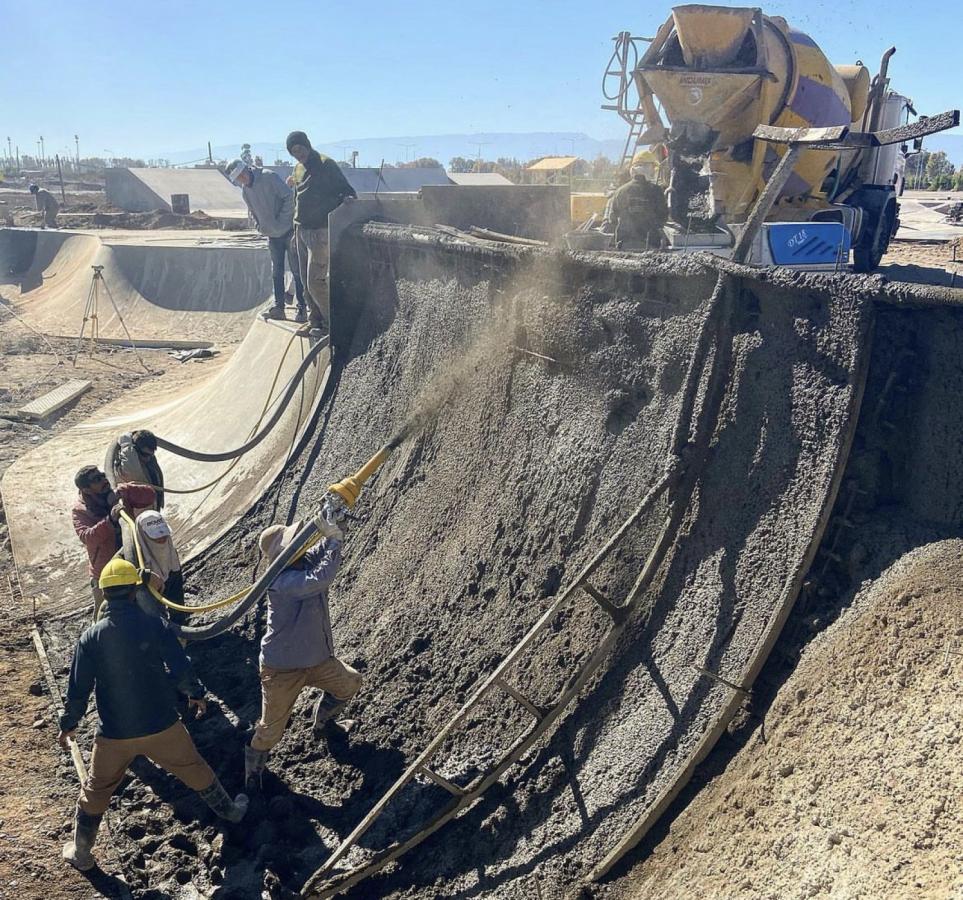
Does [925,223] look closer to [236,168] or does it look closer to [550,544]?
[236,168]

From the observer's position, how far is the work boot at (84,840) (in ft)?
15.7

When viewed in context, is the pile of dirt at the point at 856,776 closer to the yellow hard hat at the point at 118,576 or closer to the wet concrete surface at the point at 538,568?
the wet concrete surface at the point at 538,568

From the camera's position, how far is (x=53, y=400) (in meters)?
14.3

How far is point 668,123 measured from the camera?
8727 mm

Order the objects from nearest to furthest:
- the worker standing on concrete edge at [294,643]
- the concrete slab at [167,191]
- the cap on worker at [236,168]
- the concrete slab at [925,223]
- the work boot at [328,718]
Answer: the worker standing on concrete edge at [294,643]
the work boot at [328,718]
the cap on worker at [236,168]
the concrete slab at [925,223]
the concrete slab at [167,191]

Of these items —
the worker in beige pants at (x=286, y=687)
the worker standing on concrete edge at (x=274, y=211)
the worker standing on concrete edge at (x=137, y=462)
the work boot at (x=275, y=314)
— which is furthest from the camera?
the work boot at (x=275, y=314)

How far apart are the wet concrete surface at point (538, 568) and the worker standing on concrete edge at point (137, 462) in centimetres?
120

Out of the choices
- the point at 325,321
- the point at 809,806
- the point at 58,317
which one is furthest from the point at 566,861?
the point at 58,317

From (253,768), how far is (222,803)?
299mm

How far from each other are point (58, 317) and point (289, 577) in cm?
2019

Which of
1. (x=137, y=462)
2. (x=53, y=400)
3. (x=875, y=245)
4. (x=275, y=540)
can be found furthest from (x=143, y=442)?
(x=53, y=400)

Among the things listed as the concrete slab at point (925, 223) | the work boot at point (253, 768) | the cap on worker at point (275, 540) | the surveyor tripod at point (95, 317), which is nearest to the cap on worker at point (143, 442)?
the cap on worker at point (275, 540)

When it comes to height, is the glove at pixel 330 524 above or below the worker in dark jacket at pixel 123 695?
above

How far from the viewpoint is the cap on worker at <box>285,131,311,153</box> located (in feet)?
27.8
